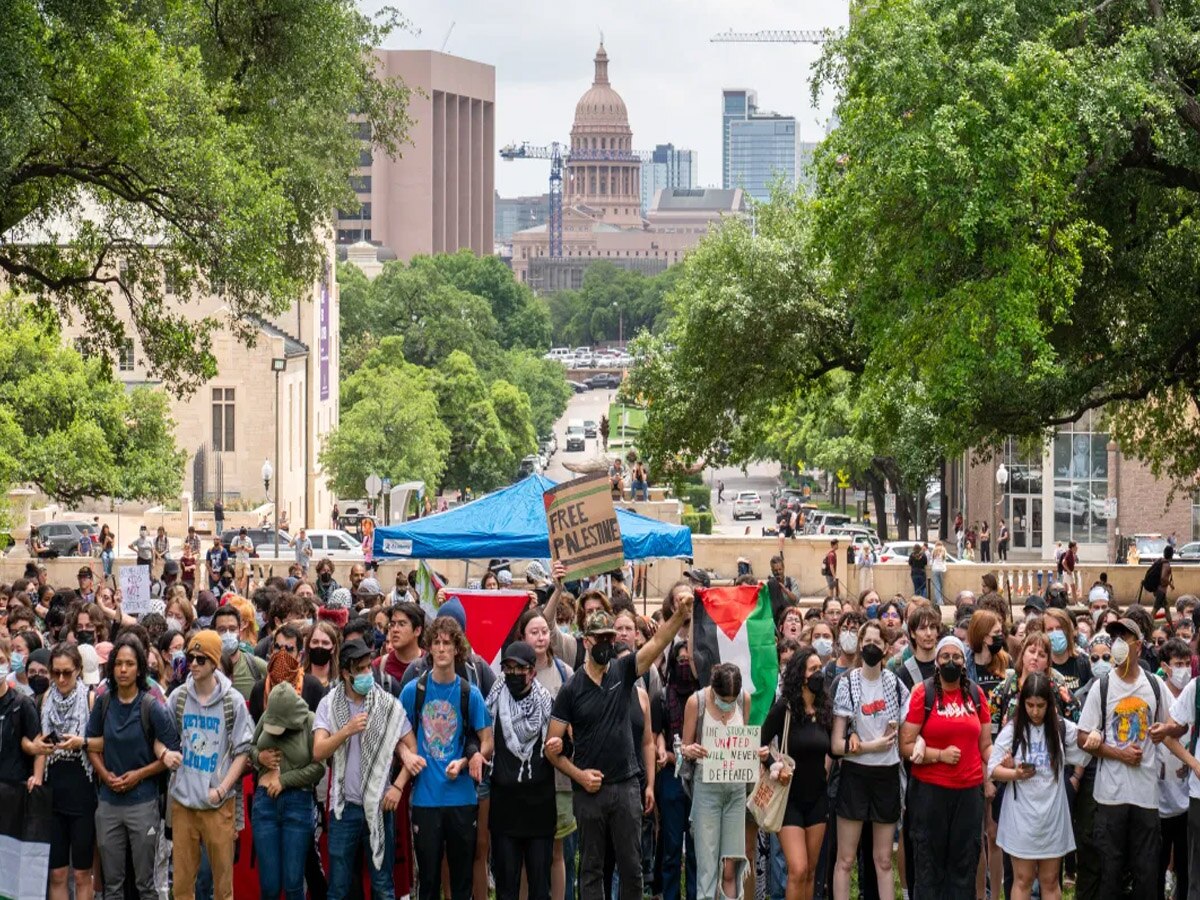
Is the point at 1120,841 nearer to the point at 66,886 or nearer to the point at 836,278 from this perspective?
the point at 66,886

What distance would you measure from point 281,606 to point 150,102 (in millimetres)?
7989

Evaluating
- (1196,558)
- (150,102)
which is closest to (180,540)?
(1196,558)

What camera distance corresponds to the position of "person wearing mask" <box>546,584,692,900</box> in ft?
38.2

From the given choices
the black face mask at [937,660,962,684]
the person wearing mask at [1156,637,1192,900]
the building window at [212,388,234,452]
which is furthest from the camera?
the building window at [212,388,234,452]

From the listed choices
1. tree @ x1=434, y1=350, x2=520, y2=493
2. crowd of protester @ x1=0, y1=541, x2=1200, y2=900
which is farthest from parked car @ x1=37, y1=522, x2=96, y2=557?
crowd of protester @ x1=0, y1=541, x2=1200, y2=900

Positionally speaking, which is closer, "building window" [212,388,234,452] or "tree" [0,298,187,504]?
"tree" [0,298,187,504]

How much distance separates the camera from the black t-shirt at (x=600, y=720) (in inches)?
460

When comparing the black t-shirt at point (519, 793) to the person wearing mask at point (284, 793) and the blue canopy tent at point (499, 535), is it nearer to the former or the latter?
the person wearing mask at point (284, 793)

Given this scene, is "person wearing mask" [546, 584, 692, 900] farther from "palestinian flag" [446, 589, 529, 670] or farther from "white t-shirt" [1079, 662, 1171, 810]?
"white t-shirt" [1079, 662, 1171, 810]

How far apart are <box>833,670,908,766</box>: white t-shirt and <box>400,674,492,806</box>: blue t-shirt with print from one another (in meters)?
2.12

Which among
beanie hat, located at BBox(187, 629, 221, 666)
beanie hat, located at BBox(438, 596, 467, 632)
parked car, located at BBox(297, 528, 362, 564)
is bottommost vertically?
parked car, located at BBox(297, 528, 362, 564)

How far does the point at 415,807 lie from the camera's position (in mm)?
11688

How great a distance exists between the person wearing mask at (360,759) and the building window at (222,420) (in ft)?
186

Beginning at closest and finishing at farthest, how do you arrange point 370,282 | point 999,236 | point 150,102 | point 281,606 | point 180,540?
point 281,606
point 150,102
point 999,236
point 180,540
point 370,282
